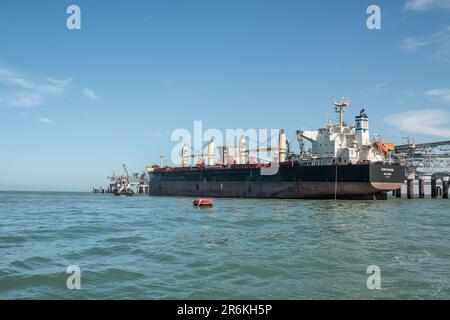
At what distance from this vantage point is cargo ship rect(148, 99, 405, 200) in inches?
1694

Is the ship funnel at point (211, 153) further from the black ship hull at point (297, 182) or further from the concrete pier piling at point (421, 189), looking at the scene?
the concrete pier piling at point (421, 189)

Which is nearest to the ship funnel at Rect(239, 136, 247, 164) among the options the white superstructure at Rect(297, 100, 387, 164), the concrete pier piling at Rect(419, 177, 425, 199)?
the white superstructure at Rect(297, 100, 387, 164)

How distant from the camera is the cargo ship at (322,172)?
4303 cm

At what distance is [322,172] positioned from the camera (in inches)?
1779

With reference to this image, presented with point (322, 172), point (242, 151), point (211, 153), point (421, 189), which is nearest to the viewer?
point (322, 172)

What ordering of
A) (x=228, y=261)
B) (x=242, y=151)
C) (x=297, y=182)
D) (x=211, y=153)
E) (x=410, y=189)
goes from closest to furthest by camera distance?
(x=228, y=261), (x=297, y=182), (x=410, y=189), (x=242, y=151), (x=211, y=153)

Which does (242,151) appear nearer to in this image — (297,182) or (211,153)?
(211,153)

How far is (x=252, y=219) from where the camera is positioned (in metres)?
24.9

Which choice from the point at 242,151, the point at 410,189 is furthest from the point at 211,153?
the point at 410,189

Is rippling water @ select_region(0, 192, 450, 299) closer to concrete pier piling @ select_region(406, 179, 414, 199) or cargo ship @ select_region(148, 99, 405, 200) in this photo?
cargo ship @ select_region(148, 99, 405, 200)

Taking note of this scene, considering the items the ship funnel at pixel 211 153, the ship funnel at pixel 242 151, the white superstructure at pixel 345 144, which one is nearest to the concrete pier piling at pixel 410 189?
the white superstructure at pixel 345 144

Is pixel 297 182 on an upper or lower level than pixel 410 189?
upper

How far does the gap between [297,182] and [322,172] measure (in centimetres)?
363

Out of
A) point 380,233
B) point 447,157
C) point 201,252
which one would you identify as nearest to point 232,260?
point 201,252
